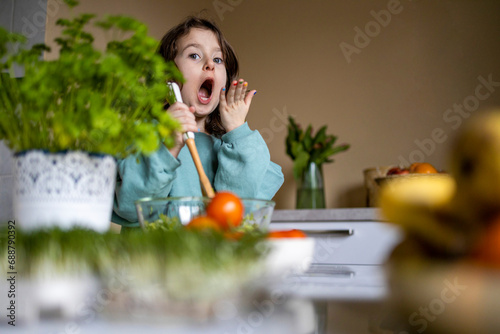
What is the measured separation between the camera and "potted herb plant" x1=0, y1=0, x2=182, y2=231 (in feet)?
1.41

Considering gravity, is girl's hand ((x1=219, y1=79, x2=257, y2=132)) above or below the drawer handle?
above

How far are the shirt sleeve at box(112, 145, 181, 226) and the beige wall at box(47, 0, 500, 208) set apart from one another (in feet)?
3.74

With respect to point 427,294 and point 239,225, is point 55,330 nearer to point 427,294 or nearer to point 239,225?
point 427,294

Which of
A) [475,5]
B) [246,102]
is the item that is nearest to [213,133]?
[246,102]

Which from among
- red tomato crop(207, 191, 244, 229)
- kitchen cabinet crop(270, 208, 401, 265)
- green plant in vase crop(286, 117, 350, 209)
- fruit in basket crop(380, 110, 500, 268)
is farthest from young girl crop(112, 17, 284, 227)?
green plant in vase crop(286, 117, 350, 209)

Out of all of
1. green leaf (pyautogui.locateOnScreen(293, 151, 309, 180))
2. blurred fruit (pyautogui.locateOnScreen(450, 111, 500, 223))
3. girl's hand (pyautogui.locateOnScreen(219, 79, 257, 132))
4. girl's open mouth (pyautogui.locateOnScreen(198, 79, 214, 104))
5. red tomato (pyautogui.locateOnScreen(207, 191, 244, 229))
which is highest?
girl's open mouth (pyautogui.locateOnScreen(198, 79, 214, 104))

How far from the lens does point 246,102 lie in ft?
3.53

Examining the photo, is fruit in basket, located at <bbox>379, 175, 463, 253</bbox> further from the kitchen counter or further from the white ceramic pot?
the white ceramic pot

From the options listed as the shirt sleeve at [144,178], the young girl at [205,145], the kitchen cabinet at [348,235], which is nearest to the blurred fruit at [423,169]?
the kitchen cabinet at [348,235]

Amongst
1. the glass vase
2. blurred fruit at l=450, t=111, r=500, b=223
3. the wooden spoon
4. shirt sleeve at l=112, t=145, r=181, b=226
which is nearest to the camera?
blurred fruit at l=450, t=111, r=500, b=223

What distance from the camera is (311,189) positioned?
6.56 feet

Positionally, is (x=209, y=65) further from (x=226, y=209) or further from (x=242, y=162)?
(x=226, y=209)

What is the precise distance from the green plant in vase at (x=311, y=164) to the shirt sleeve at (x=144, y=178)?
115cm

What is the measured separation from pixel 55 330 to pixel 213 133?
1.18 meters
